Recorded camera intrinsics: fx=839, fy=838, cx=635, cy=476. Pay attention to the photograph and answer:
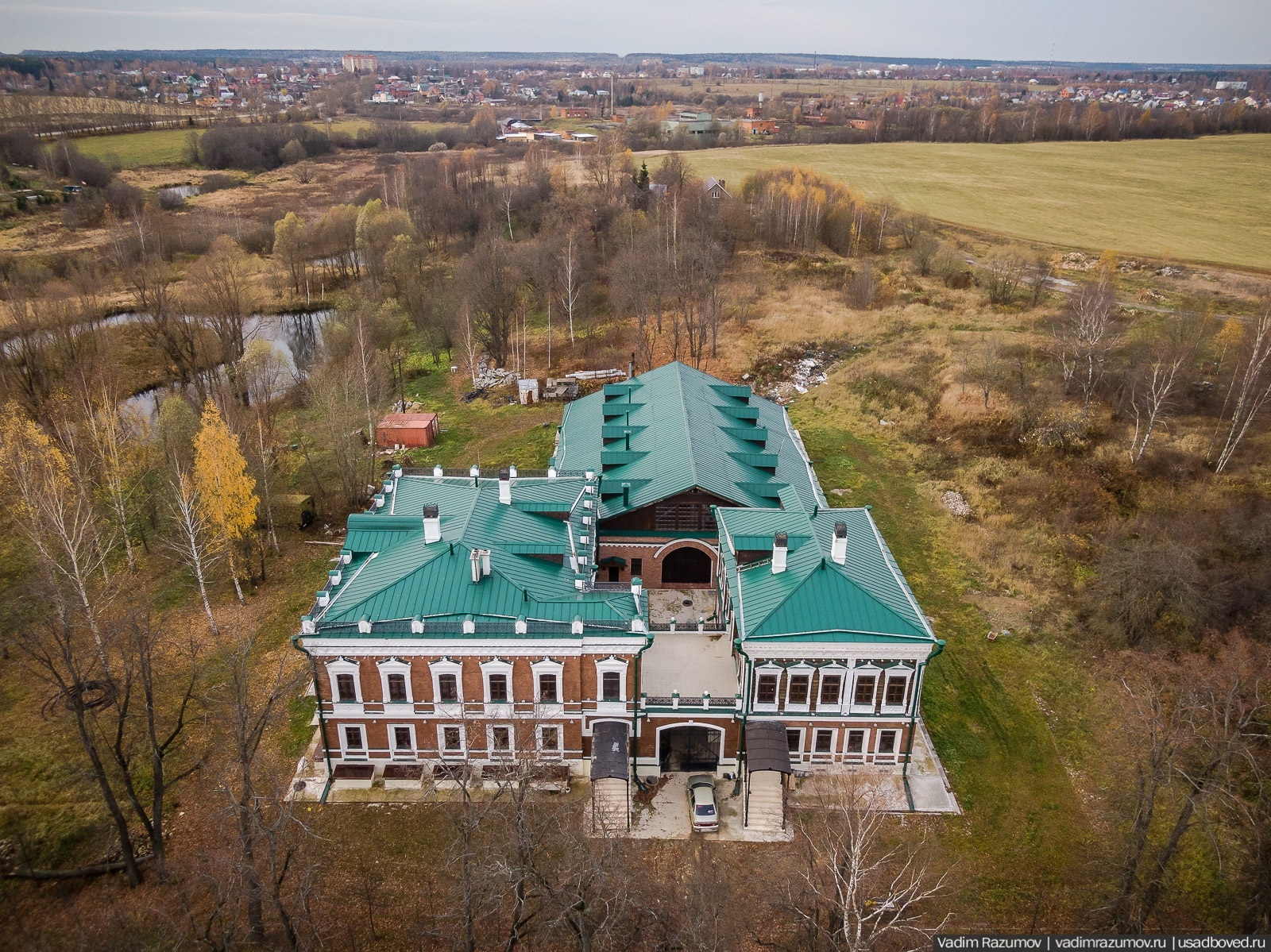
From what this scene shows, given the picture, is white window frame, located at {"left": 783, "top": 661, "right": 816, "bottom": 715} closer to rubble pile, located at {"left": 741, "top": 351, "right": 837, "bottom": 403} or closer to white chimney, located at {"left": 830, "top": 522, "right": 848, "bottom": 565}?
white chimney, located at {"left": 830, "top": 522, "right": 848, "bottom": 565}

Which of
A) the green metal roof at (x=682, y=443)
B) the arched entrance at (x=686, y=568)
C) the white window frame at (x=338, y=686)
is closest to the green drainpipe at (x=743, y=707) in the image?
the arched entrance at (x=686, y=568)

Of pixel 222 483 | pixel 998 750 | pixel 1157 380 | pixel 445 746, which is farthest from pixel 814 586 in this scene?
pixel 1157 380

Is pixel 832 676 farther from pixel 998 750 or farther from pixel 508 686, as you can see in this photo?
pixel 508 686

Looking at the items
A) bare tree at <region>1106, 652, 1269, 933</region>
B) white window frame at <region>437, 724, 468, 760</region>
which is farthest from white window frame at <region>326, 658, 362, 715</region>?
bare tree at <region>1106, 652, 1269, 933</region>

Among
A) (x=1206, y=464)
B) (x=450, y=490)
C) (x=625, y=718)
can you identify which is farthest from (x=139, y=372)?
(x=1206, y=464)

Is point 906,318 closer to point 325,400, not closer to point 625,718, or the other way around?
point 325,400
